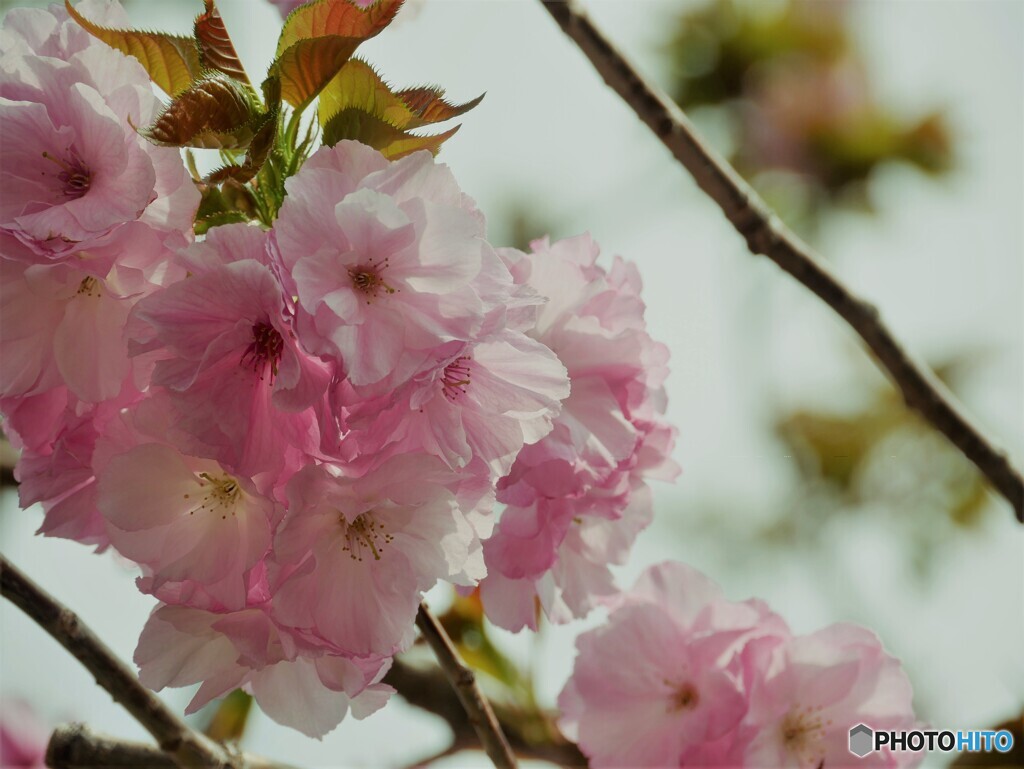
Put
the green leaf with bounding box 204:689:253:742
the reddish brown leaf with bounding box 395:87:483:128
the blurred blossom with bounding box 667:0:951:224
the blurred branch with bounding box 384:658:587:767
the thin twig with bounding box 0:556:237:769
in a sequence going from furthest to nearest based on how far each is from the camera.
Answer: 1. the blurred blossom with bounding box 667:0:951:224
2. the green leaf with bounding box 204:689:253:742
3. the blurred branch with bounding box 384:658:587:767
4. the thin twig with bounding box 0:556:237:769
5. the reddish brown leaf with bounding box 395:87:483:128

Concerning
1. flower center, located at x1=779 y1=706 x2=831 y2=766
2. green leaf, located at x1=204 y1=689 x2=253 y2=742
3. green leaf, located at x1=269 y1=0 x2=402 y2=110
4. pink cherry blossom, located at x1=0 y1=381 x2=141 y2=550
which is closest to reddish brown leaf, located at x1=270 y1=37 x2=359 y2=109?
green leaf, located at x1=269 y1=0 x2=402 y2=110

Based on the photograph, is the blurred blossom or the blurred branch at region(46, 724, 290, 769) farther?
the blurred blossom

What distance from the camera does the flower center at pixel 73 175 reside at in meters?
0.62

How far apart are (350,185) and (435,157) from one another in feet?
0.28

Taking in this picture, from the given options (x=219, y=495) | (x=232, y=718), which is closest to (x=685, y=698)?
(x=219, y=495)

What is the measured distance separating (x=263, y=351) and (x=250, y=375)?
0.6 inches

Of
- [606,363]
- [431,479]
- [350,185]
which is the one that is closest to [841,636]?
[606,363]

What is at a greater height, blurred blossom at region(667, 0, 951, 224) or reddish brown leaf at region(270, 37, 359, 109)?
blurred blossom at region(667, 0, 951, 224)

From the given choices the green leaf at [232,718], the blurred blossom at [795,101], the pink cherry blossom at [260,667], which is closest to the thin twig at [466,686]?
the pink cherry blossom at [260,667]

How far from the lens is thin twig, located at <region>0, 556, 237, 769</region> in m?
0.84

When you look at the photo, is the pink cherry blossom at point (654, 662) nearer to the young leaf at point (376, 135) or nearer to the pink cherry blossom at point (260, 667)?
the pink cherry blossom at point (260, 667)

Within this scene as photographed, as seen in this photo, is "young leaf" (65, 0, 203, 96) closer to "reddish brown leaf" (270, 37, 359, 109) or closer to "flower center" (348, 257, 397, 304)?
"reddish brown leaf" (270, 37, 359, 109)

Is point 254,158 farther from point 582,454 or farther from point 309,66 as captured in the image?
point 582,454

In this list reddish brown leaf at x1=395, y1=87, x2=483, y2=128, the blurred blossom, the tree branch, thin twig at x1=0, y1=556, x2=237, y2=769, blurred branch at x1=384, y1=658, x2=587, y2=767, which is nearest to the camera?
reddish brown leaf at x1=395, y1=87, x2=483, y2=128
